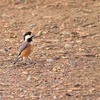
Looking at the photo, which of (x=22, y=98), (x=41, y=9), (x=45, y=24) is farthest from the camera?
(x=41, y=9)

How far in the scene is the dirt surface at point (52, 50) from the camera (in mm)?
7300

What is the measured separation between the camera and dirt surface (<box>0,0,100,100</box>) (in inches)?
287

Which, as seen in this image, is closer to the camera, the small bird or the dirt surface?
the dirt surface

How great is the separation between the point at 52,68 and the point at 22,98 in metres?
1.32

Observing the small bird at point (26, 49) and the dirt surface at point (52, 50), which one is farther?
the small bird at point (26, 49)

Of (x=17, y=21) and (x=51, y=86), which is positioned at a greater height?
(x=17, y=21)

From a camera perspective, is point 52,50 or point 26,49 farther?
point 52,50

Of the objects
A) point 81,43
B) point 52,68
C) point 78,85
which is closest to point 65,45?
point 81,43

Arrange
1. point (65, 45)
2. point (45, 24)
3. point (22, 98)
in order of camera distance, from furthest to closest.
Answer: point (45, 24)
point (65, 45)
point (22, 98)

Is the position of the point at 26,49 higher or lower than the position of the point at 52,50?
higher

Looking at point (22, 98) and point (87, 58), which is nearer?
point (22, 98)

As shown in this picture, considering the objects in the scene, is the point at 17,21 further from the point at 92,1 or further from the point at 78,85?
the point at 78,85

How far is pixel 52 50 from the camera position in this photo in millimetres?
9094

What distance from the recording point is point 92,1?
39.2 feet
